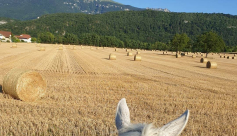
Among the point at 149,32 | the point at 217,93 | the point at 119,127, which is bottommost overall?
the point at 217,93

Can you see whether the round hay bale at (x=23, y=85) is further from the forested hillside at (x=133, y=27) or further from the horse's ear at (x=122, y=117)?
the forested hillside at (x=133, y=27)

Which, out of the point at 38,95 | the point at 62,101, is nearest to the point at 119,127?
the point at 62,101

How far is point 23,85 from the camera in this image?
8516mm

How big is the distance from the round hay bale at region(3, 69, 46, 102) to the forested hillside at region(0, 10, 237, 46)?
484ft

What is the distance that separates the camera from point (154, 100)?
8.75 m

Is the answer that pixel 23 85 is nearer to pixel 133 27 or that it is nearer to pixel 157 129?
pixel 157 129

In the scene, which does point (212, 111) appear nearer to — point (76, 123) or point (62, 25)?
point (76, 123)

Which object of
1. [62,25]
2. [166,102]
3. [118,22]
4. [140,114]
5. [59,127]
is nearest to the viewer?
[59,127]

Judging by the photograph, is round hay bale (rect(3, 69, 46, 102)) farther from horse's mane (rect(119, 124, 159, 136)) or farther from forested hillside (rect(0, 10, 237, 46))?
forested hillside (rect(0, 10, 237, 46))

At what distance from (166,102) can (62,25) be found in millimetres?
171854

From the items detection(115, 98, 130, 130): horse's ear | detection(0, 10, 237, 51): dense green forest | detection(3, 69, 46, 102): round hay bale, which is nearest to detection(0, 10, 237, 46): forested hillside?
detection(0, 10, 237, 51): dense green forest

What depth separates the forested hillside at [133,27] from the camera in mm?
162625

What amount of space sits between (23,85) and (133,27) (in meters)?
178

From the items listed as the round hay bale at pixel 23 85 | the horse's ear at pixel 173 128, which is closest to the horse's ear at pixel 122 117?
the horse's ear at pixel 173 128
